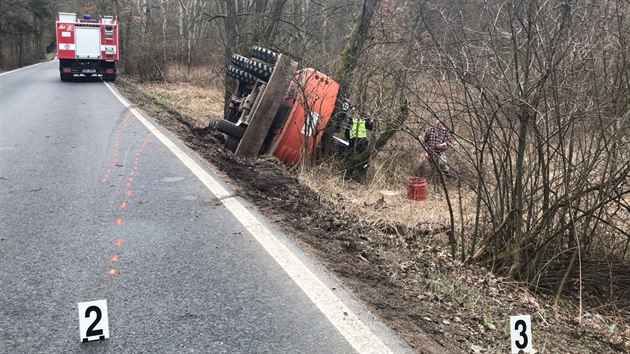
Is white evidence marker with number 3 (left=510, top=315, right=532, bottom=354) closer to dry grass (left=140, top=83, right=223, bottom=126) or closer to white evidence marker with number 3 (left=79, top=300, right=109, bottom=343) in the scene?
white evidence marker with number 3 (left=79, top=300, right=109, bottom=343)

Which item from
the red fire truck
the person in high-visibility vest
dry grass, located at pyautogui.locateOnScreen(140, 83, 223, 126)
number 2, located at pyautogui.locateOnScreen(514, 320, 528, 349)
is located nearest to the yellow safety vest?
the person in high-visibility vest

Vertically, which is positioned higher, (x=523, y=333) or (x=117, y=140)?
(x=117, y=140)

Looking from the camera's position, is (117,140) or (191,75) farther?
(191,75)

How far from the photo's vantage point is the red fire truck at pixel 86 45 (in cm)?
2414

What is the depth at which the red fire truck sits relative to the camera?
79.2ft

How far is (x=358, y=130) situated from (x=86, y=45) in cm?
1929

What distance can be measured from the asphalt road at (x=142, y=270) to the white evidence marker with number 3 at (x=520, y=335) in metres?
0.69

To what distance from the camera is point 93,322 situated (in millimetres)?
2938

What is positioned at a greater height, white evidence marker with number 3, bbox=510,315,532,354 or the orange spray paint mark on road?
the orange spray paint mark on road

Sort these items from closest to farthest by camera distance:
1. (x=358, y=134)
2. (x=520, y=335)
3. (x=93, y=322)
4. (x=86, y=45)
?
(x=93, y=322) < (x=520, y=335) < (x=358, y=134) < (x=86, y=45)

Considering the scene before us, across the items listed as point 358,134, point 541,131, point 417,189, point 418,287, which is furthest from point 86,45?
point 418,287

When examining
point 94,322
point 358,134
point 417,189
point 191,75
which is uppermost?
point 191,75

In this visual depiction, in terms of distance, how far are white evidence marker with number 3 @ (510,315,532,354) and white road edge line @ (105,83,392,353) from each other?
72cm

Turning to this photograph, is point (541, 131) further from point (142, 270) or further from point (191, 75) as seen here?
point (191, 75)
